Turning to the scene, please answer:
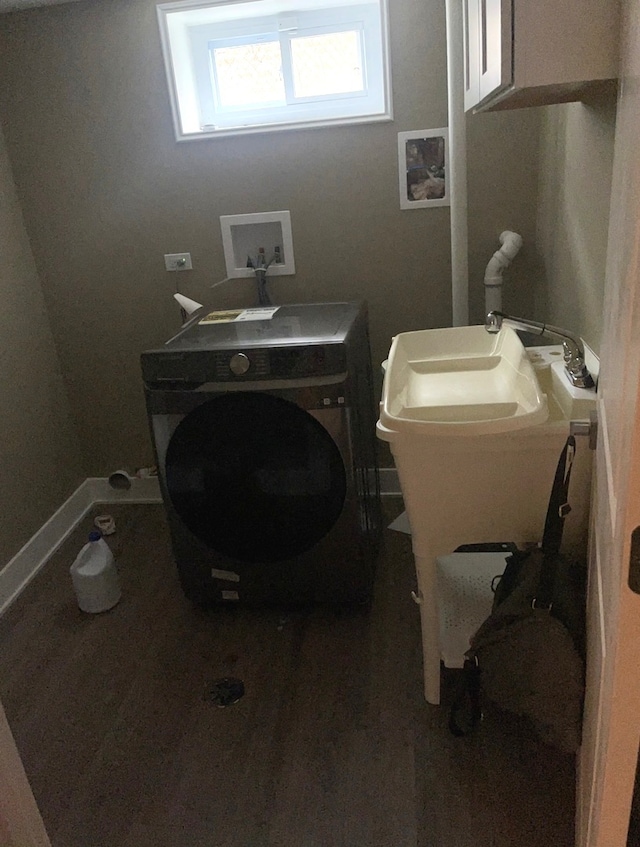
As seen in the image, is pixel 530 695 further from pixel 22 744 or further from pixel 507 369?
pixel 22 744

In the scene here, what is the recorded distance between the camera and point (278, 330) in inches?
75.6

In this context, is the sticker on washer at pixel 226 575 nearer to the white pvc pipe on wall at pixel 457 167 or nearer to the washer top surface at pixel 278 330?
the washer top surface at pixel 278 330

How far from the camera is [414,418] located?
1296 mm

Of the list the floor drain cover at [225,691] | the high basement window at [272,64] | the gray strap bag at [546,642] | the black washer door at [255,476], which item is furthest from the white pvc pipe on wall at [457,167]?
the floor drain cover at [225,691]

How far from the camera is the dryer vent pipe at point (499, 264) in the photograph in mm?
2162

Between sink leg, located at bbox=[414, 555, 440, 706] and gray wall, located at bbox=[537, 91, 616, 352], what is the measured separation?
645mm

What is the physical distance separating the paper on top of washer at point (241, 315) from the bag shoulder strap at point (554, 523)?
1185 millimetres

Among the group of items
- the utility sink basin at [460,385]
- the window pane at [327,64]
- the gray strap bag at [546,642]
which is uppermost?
the window pane at [327,64]

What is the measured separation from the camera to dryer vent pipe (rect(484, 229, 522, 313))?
7.09ft

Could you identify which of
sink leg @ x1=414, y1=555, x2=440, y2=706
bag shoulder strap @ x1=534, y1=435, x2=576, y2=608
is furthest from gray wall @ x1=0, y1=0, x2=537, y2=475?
bag shoulder strap @ x1=534, y1=435, x2=576, y2=608

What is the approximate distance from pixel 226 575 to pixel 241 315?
34.3 inches

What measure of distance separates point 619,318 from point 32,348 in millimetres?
2323

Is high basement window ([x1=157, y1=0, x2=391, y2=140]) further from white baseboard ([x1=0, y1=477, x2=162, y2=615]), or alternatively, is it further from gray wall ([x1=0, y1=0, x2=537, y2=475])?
white baseboard ([x1=0, y1=477, x2=162, y2=615])

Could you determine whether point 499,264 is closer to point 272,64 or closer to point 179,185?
point 272,64
